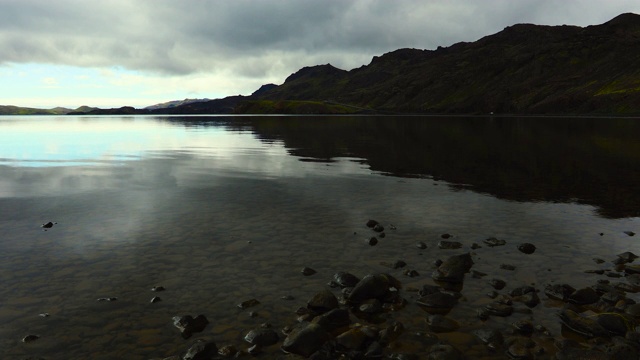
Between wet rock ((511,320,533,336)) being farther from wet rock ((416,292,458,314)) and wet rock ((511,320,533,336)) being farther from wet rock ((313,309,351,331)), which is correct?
wet rock ((313,309,351,331))

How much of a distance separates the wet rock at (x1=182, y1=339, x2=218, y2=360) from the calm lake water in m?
0.51

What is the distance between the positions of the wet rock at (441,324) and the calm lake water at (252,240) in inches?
11.2

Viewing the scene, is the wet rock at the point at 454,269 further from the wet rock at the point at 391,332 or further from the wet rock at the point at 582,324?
the wet rock at the point at 391,332

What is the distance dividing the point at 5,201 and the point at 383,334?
28744mm

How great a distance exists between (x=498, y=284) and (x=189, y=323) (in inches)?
427

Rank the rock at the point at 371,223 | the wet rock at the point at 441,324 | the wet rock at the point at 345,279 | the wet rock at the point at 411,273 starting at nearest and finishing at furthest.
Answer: the wet rock at the point at 441,324
the wet rock at the point at 345,279
the wet rock at the point at 411,273
the rock at the point at 371,223

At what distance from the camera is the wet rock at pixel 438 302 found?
14.3 meters

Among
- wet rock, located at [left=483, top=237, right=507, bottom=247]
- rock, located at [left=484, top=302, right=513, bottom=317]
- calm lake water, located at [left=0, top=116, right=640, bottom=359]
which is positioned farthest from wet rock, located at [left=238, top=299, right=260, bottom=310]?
wet rock, located at [left=483, top=237, right=507, bottom=247]

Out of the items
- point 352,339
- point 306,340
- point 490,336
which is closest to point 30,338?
point 306,340

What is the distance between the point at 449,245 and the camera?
2028cm

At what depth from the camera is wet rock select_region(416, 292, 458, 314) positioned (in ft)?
47.0

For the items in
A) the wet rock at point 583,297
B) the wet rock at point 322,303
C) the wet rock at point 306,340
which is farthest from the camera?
the wet rock at point 583,297

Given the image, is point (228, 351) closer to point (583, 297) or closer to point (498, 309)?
point (498, 309)

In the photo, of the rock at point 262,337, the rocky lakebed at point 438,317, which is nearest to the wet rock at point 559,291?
the rocky lakebed at point 438,317
